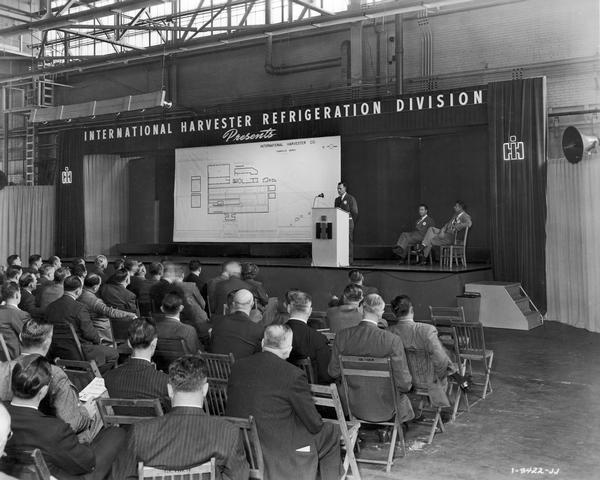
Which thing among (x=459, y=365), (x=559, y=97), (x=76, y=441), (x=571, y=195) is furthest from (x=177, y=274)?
(x=559, y=97)

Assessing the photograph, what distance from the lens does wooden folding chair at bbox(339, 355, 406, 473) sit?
3779 millimetres

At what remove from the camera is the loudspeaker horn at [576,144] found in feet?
29.1

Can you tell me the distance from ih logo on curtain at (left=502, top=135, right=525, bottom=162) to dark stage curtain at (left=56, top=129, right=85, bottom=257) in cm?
919

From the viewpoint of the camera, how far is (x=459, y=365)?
4977mm

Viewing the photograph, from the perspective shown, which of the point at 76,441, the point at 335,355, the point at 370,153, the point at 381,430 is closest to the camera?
the point at 76,441

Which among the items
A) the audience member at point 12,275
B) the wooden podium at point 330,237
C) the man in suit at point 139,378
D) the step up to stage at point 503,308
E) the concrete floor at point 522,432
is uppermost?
the wooden podium at point 330,237

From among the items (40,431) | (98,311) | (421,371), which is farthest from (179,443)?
(98,311)

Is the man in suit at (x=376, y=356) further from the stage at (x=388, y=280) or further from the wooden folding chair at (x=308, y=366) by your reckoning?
the stage at (x=388, y=280)

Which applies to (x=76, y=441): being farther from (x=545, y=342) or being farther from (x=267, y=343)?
(x=545, y=342)

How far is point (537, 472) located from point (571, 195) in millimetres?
6456

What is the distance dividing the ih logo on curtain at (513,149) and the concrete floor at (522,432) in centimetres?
364

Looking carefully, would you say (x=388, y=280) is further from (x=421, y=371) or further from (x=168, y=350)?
(x=168, y=350)

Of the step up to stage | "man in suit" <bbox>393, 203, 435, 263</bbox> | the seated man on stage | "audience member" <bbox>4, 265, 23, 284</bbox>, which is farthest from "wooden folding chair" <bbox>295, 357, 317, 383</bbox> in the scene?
"man in suit" <bbox>393, 203, 435, 263</bbox>

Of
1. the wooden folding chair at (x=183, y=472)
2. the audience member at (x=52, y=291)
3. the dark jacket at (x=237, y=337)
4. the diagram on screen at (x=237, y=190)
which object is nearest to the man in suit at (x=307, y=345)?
the dark jacket at (x=237, y=337)
